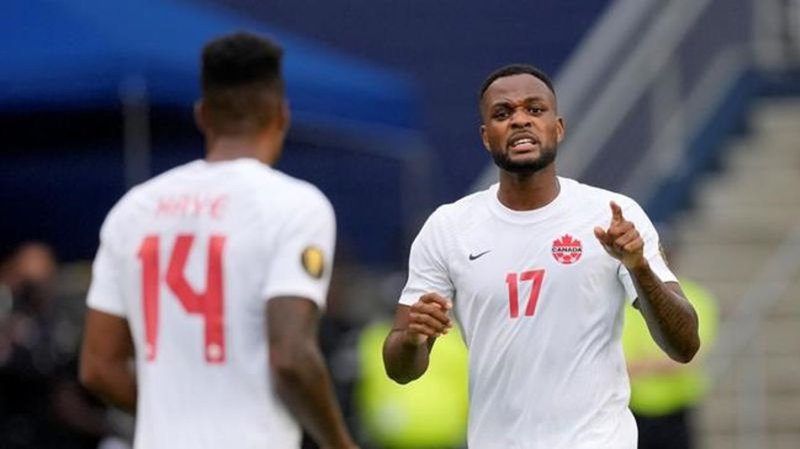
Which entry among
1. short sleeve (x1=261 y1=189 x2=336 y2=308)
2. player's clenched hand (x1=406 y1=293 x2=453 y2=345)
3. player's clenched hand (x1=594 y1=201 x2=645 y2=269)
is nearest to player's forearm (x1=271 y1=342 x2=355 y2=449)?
short sleeve (x1=261 y1=189 x2=336 y2=308)

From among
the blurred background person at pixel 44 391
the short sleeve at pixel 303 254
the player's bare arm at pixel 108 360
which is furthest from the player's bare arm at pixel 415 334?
the blurred background person at pixel 44 391

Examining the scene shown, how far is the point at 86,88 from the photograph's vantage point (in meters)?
13.7

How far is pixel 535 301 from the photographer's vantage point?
7.29 meters

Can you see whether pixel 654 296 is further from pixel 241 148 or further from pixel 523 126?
pixel 241 148

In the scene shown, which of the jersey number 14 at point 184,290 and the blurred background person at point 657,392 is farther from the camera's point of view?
the blurred background person at point 657,392

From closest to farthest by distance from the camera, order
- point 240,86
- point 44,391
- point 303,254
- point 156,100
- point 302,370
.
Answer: point 302,370
point 303,254
point 240,86
point 44,391
point 156,100

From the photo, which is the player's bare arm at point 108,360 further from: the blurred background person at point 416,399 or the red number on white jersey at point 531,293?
the blurred background person at point 416,399

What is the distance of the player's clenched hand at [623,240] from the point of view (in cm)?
677

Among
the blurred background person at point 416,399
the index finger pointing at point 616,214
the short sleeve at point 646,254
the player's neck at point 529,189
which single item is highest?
the player's neck at point 529,189

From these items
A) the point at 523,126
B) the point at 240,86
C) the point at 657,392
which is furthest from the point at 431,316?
the point at 657,392

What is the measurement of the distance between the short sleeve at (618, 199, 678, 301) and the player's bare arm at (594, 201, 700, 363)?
45mm

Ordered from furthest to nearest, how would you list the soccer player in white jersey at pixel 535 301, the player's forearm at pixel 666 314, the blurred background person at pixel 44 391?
the blurred background person at pixel 44 391 < the soccer player in white jersey at pixel 535 301 < the player's forearm at pixel 666 314

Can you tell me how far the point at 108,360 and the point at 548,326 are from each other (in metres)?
1.41

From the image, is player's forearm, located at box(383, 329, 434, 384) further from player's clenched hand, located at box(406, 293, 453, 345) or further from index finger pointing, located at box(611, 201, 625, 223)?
index finger pointing, located at box(611, 201, 625, 223)
